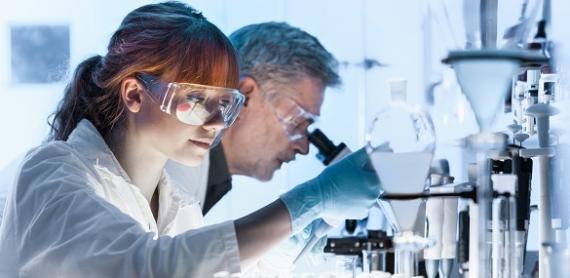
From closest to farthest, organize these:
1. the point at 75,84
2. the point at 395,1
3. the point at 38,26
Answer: the point at 75,84
the point at 395,1
the point at 38,26

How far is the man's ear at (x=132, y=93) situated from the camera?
2.30 metres

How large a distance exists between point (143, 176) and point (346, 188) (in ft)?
1.79

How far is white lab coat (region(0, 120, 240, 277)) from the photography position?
6.29ft

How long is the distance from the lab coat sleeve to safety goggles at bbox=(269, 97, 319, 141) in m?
1.36

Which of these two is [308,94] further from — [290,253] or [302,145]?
[290,253]

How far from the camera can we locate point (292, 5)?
3.82m

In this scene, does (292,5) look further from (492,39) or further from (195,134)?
(492,39)

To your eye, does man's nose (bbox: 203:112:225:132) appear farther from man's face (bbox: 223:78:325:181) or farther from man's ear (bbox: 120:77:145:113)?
man's face (bbox: 223:78:325:181)

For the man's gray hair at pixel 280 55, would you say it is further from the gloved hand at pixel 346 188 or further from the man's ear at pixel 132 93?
the gloved hand at pixel 346 188

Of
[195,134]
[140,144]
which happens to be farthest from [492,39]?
[140,144]

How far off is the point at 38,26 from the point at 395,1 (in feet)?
5.02

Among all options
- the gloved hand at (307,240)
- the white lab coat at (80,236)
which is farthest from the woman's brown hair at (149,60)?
the gloved hand at (307,240)

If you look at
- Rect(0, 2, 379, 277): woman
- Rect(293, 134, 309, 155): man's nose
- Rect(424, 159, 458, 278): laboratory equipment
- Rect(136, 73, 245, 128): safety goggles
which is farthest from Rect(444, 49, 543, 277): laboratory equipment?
Rect(293, 134, 309, 155): man's nose

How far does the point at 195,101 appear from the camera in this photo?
221 centimetres
